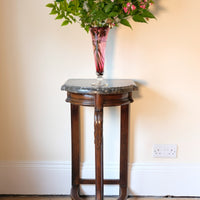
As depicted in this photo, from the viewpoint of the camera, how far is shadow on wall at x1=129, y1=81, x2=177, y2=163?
4.78 feet

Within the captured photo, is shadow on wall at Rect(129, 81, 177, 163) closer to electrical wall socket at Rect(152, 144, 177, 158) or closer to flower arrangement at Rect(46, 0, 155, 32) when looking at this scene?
electrical wall socket at Rect(152, 144, 177, 158)

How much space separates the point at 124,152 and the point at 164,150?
0.29m

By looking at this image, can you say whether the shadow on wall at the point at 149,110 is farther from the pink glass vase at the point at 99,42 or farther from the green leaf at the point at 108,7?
the green leaf at the point at 108,7

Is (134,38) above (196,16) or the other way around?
the other way around

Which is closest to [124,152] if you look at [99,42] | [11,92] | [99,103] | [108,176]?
[108,176]

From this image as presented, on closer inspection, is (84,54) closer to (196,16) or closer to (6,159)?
(196,16)

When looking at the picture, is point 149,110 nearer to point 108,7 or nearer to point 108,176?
point 108,176

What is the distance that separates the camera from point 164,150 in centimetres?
151

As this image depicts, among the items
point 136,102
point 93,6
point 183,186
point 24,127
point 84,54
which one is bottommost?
point 183,186

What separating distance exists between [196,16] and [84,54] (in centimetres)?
75

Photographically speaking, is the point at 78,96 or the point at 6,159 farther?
the point at 6,159

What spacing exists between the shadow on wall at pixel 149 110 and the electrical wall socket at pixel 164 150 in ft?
0.33

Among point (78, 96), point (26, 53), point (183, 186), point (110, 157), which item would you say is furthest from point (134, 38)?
point (183, 186)

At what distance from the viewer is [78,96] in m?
1.15
